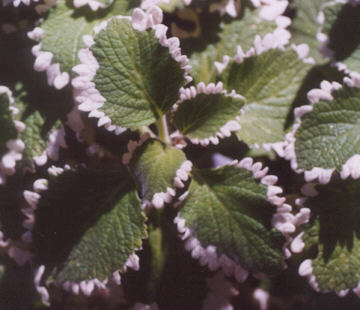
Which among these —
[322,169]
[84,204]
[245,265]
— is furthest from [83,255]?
[322,169]

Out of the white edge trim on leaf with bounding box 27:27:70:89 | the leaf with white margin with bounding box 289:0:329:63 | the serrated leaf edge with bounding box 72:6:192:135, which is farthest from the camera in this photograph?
the leaf with white margin with bounding box 289:0:329:63

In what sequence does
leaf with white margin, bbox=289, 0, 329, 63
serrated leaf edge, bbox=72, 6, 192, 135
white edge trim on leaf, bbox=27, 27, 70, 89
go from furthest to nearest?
leaf with white margin, bbox=289, 0, 329, 63
white edge trim on leaf, bbox=27, 27, 70, 89
serrated leaf edge, bbox=72, 6, 192, 135

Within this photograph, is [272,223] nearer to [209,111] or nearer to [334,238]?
[334,238]

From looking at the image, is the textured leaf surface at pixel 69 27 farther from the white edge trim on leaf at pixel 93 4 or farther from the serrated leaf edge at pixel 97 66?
the serrated leaf edge at pixel 97 66

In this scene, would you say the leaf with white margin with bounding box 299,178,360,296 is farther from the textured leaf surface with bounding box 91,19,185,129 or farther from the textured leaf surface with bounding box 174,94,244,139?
the textured leaf surface with bounding box 91,19,185,129

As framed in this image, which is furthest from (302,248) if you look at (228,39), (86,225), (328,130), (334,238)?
(228,39)

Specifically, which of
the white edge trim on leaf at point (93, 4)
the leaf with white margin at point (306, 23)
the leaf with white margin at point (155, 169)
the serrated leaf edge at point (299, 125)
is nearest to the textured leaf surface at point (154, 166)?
the leaf with white margin at point (155, 169)

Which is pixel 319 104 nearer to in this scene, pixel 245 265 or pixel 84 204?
pixel 245 265

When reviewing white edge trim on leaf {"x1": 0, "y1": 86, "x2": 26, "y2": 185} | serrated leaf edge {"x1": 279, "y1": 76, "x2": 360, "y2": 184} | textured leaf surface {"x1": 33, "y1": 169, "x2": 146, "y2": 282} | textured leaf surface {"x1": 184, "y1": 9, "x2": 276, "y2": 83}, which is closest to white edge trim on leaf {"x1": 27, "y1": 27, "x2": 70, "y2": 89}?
white edge trim on leaf {"x1": 0, "y1": 86, "x2": 26, "y2": 185}
